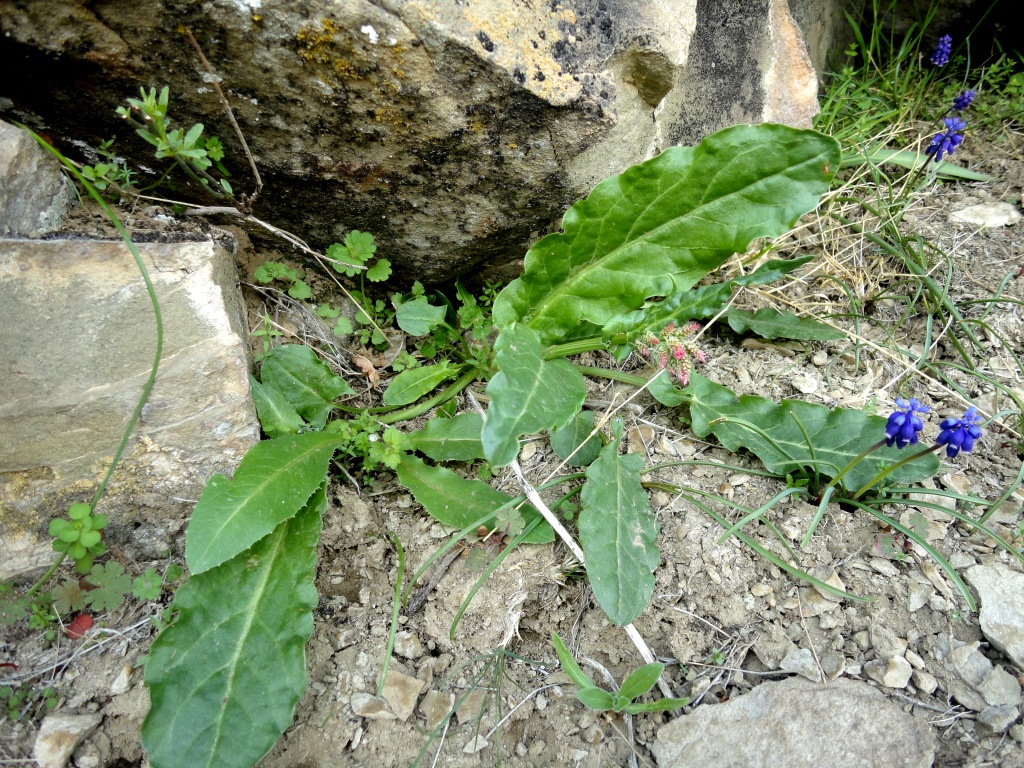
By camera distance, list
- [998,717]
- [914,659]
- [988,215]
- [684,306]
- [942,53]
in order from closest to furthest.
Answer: [998,717] → [914,659] → [684,306] → [988,215] → [942,53]

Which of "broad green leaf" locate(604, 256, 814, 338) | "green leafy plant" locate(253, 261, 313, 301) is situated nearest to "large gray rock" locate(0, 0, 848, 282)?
"green leafy plant" locate(253, 261, 313, 301)

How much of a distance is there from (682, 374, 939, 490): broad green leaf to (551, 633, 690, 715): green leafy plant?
27.5 inches

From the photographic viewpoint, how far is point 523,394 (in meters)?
1.60

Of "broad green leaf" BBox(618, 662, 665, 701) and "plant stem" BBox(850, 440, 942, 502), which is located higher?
"plant stem" BBox(850, 440, 942, 502)

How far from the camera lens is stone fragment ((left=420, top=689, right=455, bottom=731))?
158 centimetres

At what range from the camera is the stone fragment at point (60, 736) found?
148cm

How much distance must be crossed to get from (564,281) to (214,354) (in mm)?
1031

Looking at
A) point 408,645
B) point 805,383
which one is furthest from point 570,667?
point 805,383

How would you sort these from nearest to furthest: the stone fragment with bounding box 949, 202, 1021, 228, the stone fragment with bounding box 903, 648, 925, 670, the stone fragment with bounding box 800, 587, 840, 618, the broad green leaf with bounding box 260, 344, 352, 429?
the stone fragment with bounding box 903, 648, 925, 670
the stone fragment with bounding box 800, 587, 840, 618
the broad green leaf with bounding box 260, 344, 352, 429
the stone fragment with bounding box 949, 202, 1021, 228

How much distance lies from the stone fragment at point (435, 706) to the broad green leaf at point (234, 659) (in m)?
0.29

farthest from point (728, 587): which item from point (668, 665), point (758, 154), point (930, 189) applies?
point (930, 189)

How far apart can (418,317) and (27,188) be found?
1071mm

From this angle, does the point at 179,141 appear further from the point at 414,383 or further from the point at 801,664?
the point at 801,664

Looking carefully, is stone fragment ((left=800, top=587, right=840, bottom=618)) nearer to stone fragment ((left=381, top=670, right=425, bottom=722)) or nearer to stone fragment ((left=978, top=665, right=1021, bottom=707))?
stone fragment ((left=978, top=665, right=1021, bottom=707))
